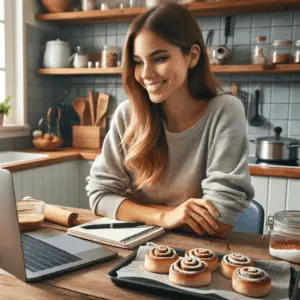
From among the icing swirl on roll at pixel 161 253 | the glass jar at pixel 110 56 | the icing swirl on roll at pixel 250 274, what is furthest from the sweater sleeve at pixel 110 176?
the glass jar at pixel 110 56

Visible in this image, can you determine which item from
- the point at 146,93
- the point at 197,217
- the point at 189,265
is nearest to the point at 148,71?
the point at 146,93

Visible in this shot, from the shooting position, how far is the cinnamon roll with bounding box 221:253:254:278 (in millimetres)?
806

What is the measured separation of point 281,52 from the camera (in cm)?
260

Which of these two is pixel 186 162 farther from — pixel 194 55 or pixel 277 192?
pixel 277 192

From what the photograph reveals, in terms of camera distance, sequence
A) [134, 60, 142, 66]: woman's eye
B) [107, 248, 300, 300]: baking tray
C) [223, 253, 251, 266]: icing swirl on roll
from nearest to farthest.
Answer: [107, 248, 300, 300]: baking tray < [223, 253, 251, 266]: icing swirl on roll < [134, 60, 142, 66]: woman's eye

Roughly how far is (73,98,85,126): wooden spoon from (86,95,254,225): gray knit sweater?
5.57 ft

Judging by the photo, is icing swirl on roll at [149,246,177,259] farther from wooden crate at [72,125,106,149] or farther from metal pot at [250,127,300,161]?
wooden crate at [72,125,106,149]

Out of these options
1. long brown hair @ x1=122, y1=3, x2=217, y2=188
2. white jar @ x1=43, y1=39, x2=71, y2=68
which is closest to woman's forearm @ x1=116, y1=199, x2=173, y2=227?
long brown hair @ x1=122, y1=3, x2=217, y2=188

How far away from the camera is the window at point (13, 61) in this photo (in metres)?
2.88

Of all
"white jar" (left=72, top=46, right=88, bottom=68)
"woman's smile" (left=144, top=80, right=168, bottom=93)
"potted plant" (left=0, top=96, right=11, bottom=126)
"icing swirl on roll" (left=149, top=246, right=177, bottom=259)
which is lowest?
"icing swirl on roll" (left=149, top=246, right=177, bottom=259)

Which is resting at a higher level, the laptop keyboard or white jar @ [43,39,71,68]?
white jar @ [43,39,71,68]

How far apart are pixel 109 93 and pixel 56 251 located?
7.77 ft

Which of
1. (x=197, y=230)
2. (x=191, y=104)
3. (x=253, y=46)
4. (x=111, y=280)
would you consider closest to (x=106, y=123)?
(x=253, y=46)

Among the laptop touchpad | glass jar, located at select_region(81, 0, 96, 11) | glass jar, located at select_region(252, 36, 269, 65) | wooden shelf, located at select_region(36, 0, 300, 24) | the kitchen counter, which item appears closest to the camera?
the laptop touchpad
